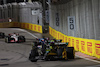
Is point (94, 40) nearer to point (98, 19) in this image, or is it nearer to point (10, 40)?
point (98, 19)

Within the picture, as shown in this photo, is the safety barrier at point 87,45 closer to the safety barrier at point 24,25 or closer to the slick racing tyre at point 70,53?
the slick racing tyre at point 70,53

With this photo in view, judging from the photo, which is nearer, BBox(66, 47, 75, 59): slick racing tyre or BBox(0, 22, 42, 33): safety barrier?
BBox(66, 47, 75, 59): slick racing tyre

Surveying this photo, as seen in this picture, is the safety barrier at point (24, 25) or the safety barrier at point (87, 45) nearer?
the safety barrier at point (87, 45)

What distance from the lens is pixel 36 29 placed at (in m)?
46.4

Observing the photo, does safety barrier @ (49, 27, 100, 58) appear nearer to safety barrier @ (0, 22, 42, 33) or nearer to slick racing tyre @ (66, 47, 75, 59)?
slick racing tyre @ (66, 47, 75, 59)

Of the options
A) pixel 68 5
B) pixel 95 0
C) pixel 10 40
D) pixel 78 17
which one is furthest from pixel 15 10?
pixel 95 0

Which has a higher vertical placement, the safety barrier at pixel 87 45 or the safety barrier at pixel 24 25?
the safety barrier at pixel 24 25

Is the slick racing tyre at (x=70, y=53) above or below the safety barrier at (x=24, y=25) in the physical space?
below

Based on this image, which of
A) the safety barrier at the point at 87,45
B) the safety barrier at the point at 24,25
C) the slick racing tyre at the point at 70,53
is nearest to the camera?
the slick racing tyre at the point at 70,53

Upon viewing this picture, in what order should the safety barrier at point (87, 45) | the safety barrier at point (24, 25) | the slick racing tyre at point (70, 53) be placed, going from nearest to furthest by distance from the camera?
1. the slick racing tyre at point (70, 53)
2. the safety barrier at point (87, 45)
3. the safety barrier at point (24, 25)

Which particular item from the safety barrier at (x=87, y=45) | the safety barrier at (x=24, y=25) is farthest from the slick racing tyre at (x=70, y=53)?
the safety barrier at (x=24, y=25)

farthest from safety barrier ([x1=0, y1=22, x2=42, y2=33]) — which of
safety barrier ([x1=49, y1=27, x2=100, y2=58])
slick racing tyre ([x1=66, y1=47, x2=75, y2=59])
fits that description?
slick racing tyre ([x1=66, y1=47, x2=75, y2=59])

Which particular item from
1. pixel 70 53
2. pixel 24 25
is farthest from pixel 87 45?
pixel 24 25

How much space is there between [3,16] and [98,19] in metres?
44.4
